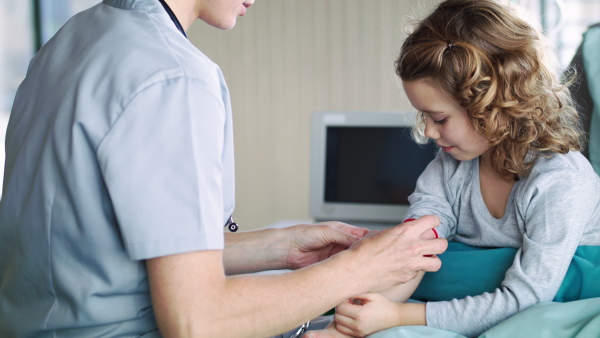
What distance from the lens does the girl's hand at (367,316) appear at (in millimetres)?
1037

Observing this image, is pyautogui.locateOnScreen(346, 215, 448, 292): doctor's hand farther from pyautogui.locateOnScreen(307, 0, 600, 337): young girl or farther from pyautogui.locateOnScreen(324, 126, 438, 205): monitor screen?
pyautogui.locateOnScreen(324, 126, 438, 205): monitor screen

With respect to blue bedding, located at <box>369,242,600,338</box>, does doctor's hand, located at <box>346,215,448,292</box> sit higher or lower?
higher

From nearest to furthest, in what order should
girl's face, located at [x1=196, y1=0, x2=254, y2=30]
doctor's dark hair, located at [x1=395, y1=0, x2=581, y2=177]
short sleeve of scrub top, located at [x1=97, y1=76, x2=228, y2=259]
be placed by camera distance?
short sleeve of scrub top, located at [x1=97, y1=76, x2=228, y2=259], girl's face, located at [x1=196, y1=0, x2=254, y2=30], doctor's dark hair, located at [x1=395, y1=0, x2=581, y2=177]

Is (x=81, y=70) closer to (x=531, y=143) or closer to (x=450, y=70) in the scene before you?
(x=450, y=70)

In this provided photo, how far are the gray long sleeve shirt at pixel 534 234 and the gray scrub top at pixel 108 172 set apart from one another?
19.4 inches

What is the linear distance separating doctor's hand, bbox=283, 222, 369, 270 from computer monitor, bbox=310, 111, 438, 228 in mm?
904

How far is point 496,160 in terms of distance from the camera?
1.20 meters

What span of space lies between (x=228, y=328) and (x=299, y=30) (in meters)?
3.11

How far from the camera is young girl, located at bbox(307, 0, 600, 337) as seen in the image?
1.04 m

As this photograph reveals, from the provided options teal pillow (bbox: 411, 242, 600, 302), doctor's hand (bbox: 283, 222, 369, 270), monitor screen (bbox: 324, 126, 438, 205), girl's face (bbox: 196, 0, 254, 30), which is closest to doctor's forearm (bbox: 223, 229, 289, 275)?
doctor's hand (bbox: 283, 222, 369, 270)

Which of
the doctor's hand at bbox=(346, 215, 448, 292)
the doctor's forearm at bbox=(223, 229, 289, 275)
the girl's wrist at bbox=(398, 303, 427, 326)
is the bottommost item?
the girl's wrist at bbox=(398, 303, 427, 326)

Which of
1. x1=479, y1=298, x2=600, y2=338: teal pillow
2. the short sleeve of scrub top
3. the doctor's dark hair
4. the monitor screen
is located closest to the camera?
the short sleeve of scrub top

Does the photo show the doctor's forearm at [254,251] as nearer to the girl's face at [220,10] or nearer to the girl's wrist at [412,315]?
the girl's wrist at [412,315]

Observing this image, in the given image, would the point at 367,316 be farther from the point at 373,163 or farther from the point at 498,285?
the point at 373,163
